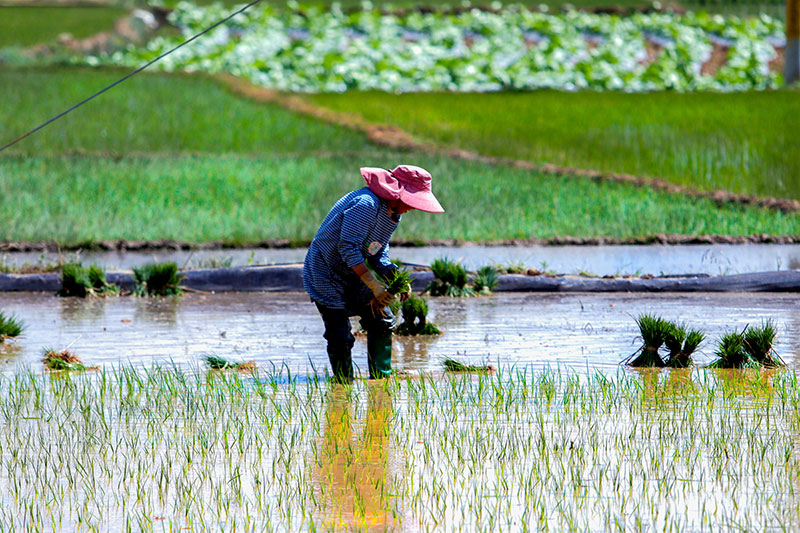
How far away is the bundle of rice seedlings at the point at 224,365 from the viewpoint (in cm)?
645

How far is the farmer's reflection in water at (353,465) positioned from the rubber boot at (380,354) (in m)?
0.22

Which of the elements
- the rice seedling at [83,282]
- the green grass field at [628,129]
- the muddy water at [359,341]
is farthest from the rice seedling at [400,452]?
the green grass field at [628,129]

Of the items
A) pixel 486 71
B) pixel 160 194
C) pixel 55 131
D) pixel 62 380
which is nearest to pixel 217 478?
pixel 62 380

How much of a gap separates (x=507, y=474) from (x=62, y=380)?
272 centimetres

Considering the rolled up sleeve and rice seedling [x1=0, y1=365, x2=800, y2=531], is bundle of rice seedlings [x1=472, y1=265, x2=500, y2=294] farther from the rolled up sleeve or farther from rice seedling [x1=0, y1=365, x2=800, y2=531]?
the rolled up sleeve

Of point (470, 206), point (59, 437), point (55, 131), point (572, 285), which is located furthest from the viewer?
point (55, 131)

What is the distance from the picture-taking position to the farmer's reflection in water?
4.12m

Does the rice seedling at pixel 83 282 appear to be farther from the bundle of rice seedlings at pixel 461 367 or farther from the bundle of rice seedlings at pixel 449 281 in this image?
the bundle of rice seedlings at pixel 461 367

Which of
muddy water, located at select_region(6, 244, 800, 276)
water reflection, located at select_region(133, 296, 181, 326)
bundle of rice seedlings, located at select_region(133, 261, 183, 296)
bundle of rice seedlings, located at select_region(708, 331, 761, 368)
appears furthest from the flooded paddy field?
muddy water, located at select_region(6, 244, 800, 276)

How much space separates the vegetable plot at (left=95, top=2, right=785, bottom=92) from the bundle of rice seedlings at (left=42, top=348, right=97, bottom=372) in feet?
72.0

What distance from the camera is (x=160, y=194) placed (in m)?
13.2

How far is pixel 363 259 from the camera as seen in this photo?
595 cm

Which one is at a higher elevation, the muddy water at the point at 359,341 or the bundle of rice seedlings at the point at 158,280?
the bundle of rice seedlings at the point at 158,280

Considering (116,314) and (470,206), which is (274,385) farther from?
(470,206)
